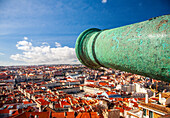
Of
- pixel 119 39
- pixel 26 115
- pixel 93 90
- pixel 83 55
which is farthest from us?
pixel 93 90

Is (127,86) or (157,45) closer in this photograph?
(157,45)

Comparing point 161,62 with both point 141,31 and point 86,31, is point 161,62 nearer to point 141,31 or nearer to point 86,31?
point 141,31

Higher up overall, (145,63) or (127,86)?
(145,63)

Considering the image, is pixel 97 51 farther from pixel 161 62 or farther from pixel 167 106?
pixel 167 106

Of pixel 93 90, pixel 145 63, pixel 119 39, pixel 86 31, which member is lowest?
pixel 93 90

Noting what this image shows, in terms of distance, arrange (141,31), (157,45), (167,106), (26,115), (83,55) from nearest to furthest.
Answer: (157,45) → (141,31) → (83,55) → (167,106) → (26,115)

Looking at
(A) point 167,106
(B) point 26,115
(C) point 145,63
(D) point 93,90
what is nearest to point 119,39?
(C) point 145,63

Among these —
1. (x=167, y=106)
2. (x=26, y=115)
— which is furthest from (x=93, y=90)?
(x=167, y=106)
